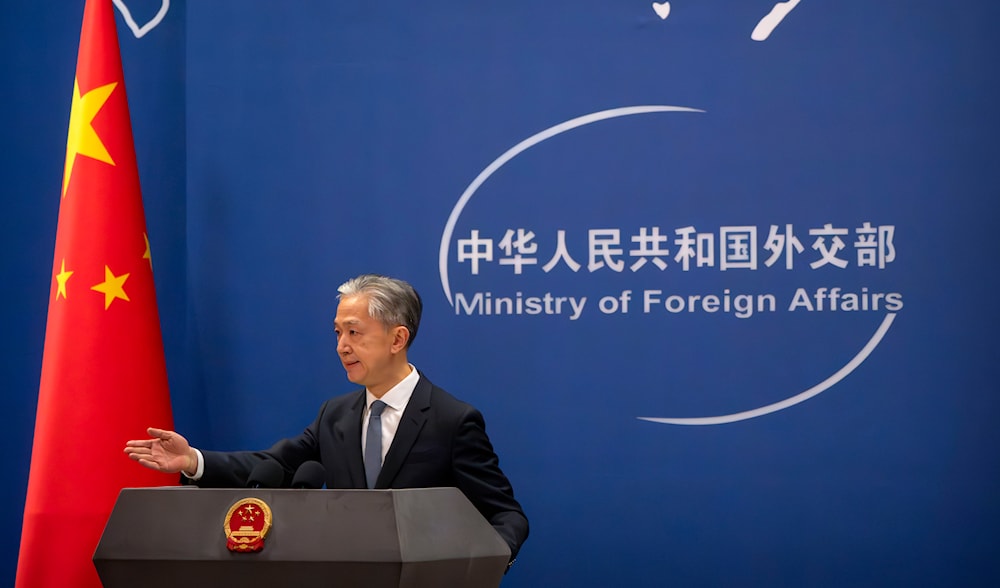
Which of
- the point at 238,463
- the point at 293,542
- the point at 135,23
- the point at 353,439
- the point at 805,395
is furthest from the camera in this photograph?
the point at 135,23

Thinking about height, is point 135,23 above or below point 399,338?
above

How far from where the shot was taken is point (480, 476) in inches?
85.1

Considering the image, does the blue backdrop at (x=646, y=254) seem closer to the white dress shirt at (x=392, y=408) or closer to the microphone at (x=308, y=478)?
the white dress shirt at (x=392, y=408)

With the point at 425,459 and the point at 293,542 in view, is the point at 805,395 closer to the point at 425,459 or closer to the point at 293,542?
the point at 425,459

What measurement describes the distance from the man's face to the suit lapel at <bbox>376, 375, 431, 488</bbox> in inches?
4.2

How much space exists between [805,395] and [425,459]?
158 centimetres

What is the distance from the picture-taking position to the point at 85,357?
119 inches

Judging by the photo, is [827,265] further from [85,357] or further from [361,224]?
[85,357]

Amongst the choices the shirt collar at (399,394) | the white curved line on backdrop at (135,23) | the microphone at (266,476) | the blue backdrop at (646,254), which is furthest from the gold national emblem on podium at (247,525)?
the white curved line on backdrop at (135,23)

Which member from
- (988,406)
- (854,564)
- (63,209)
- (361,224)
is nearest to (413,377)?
(361,224)

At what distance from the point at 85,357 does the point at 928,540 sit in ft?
8.78

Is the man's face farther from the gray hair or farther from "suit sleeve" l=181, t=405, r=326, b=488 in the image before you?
"suit sleeve" l=181, t=405, r=326, b=488

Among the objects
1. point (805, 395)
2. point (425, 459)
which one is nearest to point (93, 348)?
point (425, 459)

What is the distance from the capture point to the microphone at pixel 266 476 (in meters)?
1.78
